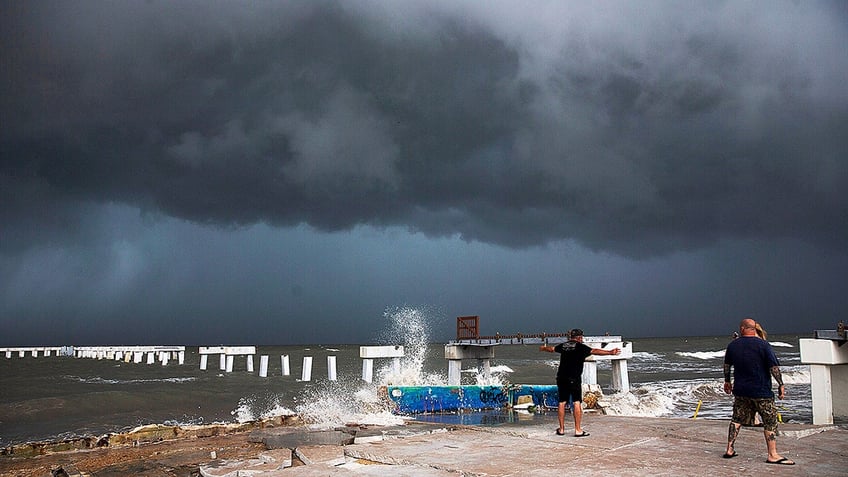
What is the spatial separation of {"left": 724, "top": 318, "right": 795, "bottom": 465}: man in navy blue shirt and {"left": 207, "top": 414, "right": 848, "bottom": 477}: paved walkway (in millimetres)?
349

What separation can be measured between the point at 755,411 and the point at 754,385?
1.06 ft

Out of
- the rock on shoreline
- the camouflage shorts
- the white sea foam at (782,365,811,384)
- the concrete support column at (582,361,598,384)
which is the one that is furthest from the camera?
the white sea foam at (782,365,811,384)

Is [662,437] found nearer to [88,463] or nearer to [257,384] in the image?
[88,463]

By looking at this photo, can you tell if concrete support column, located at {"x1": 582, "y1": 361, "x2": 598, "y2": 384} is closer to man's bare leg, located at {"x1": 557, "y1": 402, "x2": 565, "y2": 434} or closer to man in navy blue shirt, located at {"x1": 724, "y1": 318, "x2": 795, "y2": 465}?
man's bare leg, located at {"x1": 557, "y1": 402, "x2": 565, "y2": 434}

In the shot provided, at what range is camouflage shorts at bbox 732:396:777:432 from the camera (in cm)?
725

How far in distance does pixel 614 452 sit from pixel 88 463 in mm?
8013

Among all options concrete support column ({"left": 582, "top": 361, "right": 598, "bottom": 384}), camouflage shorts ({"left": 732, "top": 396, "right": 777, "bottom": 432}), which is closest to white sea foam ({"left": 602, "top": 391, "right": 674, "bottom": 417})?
concrete support column ({"left": 582, "top": 361, "right": 598, "bottom": 384})

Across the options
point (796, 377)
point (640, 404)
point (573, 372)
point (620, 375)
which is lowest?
point (796, 377)

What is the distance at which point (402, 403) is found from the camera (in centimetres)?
1368

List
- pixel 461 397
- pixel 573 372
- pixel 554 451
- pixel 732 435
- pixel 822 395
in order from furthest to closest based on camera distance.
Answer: pixel 461 397 < pixel 822 395 < pixel 573 372 < pixel 554 451 < pixel 732 435

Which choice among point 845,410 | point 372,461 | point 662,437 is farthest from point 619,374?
point 372,461

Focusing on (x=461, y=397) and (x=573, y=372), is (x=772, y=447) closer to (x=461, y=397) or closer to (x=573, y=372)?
(x=573, y=372)

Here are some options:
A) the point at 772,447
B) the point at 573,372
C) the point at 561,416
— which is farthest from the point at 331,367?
the point at 772,447

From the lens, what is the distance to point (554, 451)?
332 inches
